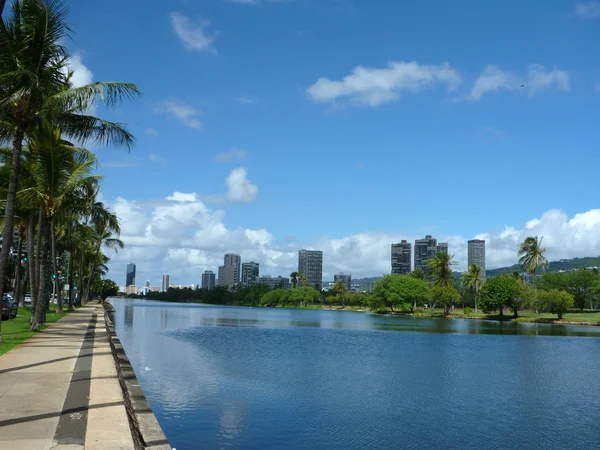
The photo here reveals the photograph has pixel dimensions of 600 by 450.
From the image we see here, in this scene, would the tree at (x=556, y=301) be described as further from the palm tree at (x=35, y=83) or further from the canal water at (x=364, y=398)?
the palm tree at (x=35, y=83)

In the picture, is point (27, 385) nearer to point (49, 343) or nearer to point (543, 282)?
point (49, 343)

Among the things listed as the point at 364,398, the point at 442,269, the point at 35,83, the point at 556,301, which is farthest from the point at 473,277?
the point at 35,83

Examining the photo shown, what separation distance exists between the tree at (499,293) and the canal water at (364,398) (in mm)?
56219

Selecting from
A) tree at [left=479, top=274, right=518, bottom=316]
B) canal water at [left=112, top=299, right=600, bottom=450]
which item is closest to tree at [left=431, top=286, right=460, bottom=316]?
tree at [left=479, top=274, right=518, bottom=316]

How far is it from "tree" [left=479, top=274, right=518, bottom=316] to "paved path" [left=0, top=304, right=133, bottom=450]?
78.1 metres

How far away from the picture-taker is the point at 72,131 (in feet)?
70.9

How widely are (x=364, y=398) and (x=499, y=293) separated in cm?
7485

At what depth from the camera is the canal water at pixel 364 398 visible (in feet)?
44.5

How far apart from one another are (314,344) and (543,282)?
10756 cm

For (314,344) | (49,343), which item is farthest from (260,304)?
(49,343)

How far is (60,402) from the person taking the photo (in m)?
10.8

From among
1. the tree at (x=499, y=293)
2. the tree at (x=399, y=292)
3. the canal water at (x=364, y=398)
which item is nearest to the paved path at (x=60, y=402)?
the canal water at (x=364, y=398)

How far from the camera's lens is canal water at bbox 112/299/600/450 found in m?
13.6

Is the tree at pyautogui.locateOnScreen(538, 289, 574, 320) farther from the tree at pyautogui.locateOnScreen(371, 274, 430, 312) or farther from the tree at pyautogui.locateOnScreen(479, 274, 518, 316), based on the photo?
the tree at pyautogui.locateOnScreen(371, 274, 430, 312)
